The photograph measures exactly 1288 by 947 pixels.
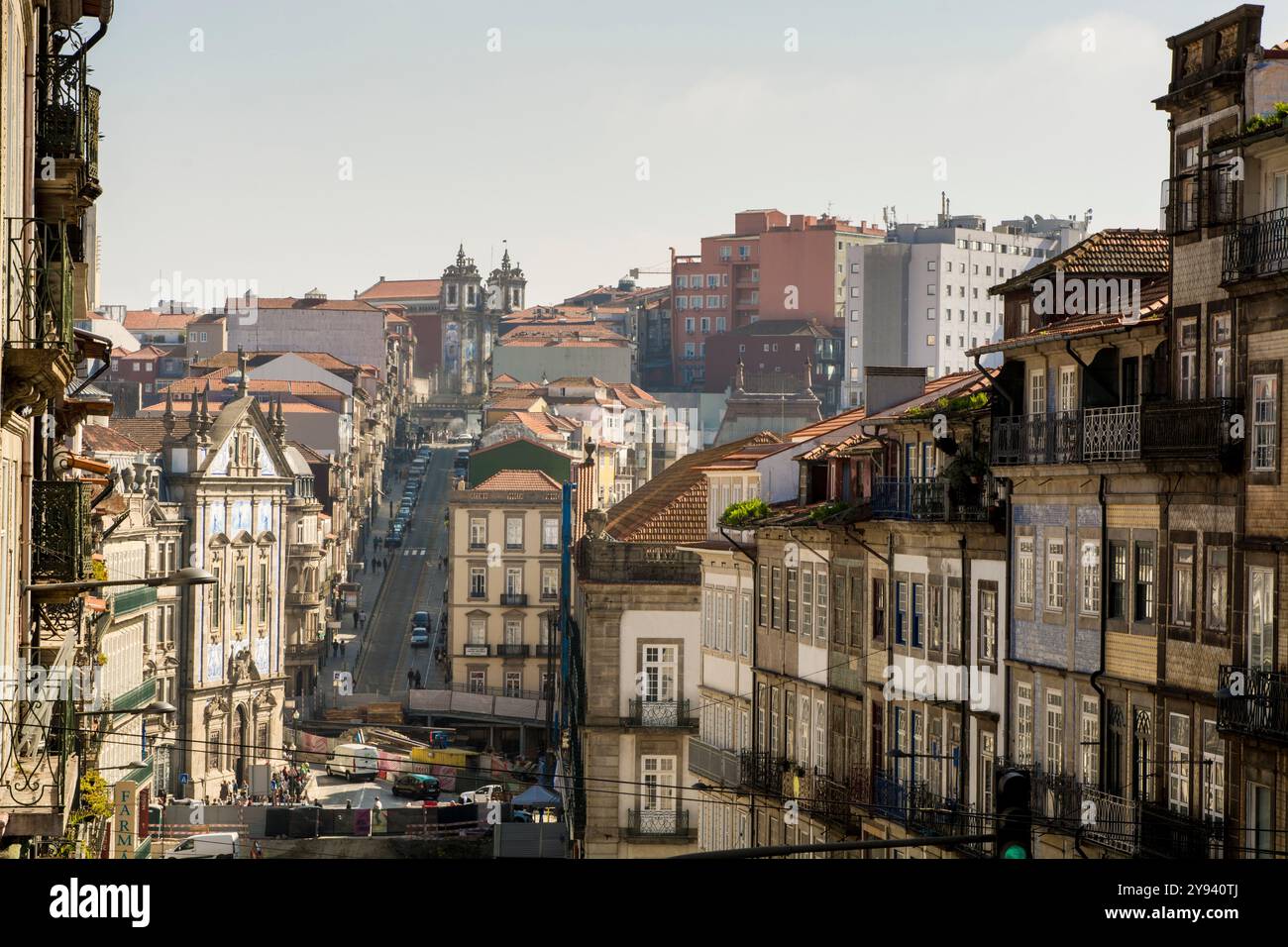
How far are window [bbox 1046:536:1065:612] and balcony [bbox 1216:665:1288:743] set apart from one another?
21.0ft

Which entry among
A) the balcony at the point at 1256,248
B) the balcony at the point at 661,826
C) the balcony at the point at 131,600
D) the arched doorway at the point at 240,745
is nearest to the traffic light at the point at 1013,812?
the balcony at the point at 1256,248

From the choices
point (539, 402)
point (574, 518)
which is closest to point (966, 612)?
point (574, 518)

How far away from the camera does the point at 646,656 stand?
61.8m

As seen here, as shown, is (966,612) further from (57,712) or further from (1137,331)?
(57,712)

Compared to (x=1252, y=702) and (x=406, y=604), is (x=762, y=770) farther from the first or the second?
(x=406, y=604)

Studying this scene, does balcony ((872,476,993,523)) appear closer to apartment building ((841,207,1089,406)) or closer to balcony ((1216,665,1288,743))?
balcony ((1216,665,1288,743))

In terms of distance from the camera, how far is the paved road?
132375mm

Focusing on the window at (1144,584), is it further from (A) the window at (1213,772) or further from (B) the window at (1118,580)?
(A) the window at (1213,772)

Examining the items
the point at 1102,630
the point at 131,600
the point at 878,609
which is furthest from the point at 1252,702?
the point at 131,600

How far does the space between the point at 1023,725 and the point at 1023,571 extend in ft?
8.06

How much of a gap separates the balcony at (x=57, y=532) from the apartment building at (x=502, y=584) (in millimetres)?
97150

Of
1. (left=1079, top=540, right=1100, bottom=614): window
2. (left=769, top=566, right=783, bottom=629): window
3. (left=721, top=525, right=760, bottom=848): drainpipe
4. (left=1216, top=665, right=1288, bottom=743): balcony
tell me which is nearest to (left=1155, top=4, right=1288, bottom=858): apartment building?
(left=1216, top=665, right=1288, bottom=743): balcony

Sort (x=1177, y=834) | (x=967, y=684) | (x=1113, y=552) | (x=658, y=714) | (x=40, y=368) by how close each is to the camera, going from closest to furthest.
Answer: (x=40, y=368) → (x=1177, y=834) → (x=1113, y=552) → (x=967, y=684) → (x=658, y=714)

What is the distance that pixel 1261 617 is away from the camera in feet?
93.2
